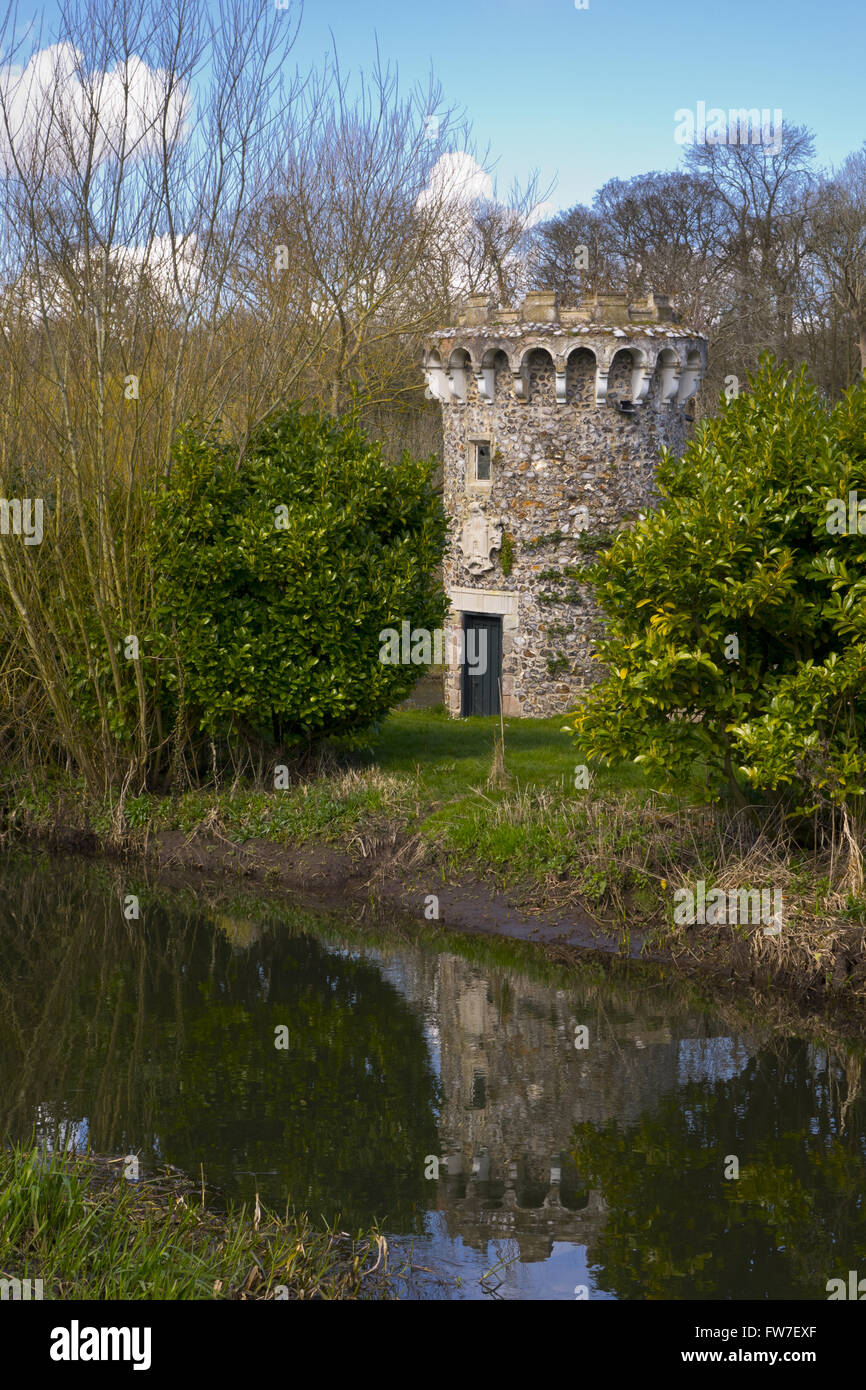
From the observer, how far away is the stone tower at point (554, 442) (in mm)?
22422

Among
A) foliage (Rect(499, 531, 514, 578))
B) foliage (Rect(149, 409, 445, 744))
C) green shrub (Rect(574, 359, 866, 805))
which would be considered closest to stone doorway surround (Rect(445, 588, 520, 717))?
foliage (Rect(499, 531, 514, 578))

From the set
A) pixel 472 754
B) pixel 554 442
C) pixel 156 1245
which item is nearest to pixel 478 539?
pixel 554 442

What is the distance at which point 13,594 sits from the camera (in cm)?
1831

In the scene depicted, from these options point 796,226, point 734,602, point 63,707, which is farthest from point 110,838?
point 796,226

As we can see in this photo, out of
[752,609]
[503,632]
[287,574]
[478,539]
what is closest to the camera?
[752,609]

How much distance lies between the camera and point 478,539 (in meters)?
23.7

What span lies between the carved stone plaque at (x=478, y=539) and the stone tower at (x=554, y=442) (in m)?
0.03

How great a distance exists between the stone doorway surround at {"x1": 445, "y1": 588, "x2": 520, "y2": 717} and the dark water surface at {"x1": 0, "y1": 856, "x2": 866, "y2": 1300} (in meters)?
8.07

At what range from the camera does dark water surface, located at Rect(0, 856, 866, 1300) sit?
916 cm

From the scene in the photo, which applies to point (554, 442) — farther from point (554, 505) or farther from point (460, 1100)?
point (460, 1100)

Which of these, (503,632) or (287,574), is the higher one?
(287,574)

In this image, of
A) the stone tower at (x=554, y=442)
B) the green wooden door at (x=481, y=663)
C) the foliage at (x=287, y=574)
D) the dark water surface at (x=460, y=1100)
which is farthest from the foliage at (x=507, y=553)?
the dark water surface at (x=460, y=1100)

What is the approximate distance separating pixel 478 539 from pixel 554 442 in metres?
2.13
